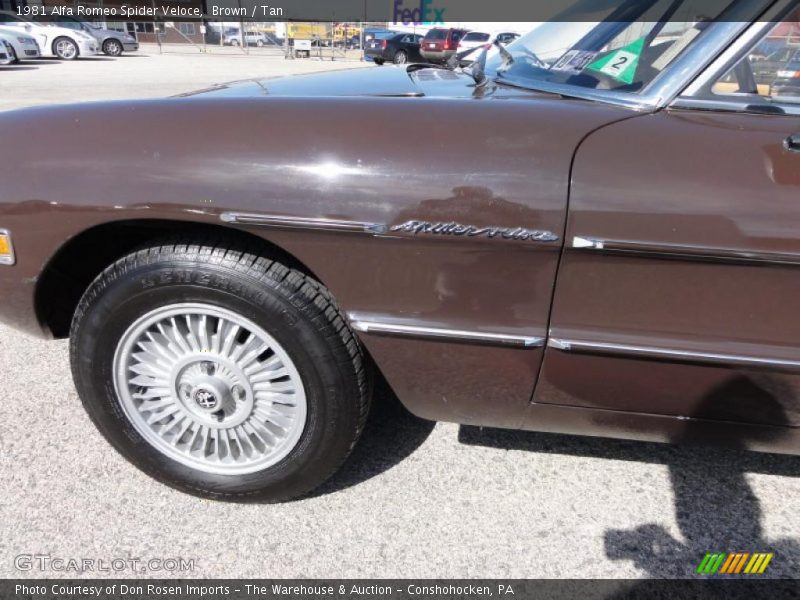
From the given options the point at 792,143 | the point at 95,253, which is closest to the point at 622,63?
the point at 792,143

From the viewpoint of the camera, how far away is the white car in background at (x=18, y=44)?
50.9 feet

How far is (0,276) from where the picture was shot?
1.77m

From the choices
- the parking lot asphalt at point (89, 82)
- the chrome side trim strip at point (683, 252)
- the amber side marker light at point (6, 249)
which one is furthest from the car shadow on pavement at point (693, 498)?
the parking lot asphalt at point (89, 82)

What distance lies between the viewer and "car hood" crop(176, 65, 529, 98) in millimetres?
1843

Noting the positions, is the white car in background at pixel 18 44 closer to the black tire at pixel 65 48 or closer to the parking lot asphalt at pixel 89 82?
the parking lot asphalt at pixel 89 82

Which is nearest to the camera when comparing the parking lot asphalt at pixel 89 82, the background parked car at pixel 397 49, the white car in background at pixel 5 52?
the parking lot asphalt at pixel 89 82

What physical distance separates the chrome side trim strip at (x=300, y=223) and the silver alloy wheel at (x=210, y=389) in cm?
29

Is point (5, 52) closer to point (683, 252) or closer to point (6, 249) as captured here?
point (6, 249)

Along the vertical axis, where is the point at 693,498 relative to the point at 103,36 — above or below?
above

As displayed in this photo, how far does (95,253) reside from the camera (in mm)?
1865

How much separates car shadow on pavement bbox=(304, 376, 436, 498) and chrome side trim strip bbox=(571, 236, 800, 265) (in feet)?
3.33

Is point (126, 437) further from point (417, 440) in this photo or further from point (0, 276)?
point (417, 440)

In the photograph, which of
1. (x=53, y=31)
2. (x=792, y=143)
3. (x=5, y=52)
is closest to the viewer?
(x=792, y=143)

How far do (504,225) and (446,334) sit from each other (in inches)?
13.6
